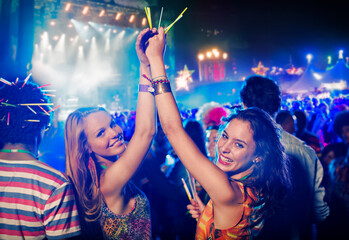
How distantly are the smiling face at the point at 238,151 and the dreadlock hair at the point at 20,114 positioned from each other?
4.12ft

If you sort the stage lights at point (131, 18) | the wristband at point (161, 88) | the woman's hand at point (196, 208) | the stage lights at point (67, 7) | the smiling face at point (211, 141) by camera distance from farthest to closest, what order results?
1. the stage lights at point (131, 18)
2. the stage lights at point (67, 7)
3. the smiling face at point (211, 141)
4. the woman's hand at point (196, 208)
5. the wristband at point (161, 88)

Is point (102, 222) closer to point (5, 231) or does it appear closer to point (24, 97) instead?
point (5, 231)

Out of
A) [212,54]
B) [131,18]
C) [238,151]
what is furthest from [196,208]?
[212,54]

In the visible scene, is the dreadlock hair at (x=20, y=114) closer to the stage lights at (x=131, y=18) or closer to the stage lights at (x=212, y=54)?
the stage lights at (x=131, y=18)

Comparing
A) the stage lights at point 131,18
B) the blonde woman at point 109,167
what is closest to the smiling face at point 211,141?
the blonde woman at point 109,167

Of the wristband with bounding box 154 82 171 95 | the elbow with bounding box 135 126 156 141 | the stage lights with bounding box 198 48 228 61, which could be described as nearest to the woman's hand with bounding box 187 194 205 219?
the elbow with bounding box 135 126 156 141

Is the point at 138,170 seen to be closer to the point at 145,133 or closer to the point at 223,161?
the point at 145,133

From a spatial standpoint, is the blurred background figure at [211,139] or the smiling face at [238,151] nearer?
the smiling face at [238,151]

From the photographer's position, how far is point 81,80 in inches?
822

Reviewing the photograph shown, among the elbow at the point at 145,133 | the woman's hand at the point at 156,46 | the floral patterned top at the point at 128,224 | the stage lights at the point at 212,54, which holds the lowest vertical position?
the floral patterned top at the point at 128,224

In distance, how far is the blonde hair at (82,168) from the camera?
61.2 inches

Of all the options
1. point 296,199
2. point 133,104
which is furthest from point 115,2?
point 296,199

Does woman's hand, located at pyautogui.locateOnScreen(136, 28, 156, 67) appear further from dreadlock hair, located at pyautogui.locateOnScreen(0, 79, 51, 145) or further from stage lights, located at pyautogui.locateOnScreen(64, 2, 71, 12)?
stage lights, located at pyautogui.locateOnScreen(64, 2, 71, 12)

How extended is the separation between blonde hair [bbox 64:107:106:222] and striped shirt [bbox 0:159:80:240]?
21 centimetres
